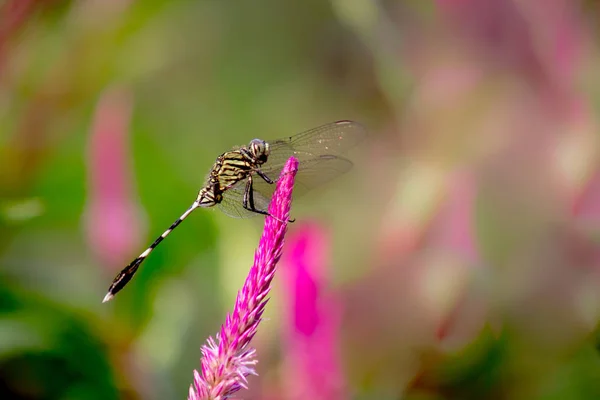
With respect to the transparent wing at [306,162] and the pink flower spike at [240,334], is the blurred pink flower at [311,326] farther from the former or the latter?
the pink flower spike at [240,334]

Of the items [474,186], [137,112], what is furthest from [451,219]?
[137,112]

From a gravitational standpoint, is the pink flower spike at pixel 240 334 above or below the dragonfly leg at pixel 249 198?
below

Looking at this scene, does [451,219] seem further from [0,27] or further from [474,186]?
[0,27]

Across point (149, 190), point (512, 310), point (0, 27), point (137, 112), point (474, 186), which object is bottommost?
point (512, 310)

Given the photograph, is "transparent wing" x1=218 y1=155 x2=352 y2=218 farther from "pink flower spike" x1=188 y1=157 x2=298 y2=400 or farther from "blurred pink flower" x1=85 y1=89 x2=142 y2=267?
"pink flower spike" x1=188 y1=157 x2=298 y2=400

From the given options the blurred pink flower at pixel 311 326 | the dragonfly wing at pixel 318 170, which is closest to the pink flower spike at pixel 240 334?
the blurred pink flower at pixel 311 326

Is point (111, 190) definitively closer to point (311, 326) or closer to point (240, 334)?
point (311, 326)

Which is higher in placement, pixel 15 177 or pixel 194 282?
pixel 15 177

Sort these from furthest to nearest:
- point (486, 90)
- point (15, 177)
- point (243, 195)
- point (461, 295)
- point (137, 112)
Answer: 1. point (137, 112)
2. point (486, 90)
3. point (15, 177)
4. point (461, 295)
5. point (243, 195)
